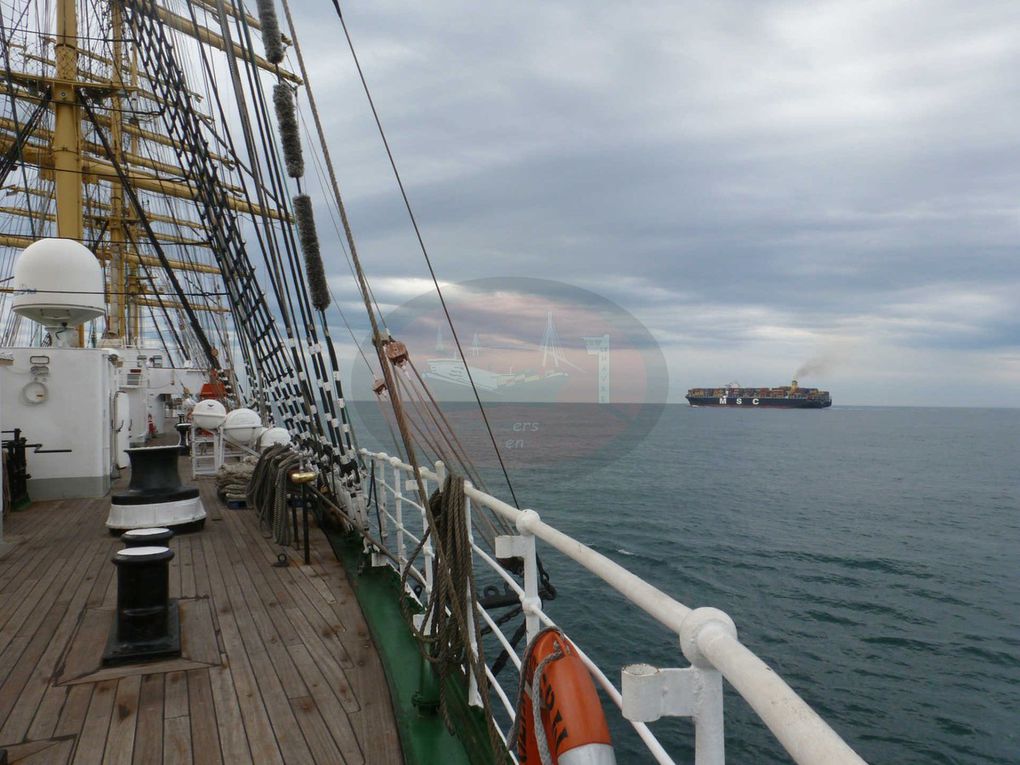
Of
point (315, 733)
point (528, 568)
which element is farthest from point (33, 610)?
point (528, 568)

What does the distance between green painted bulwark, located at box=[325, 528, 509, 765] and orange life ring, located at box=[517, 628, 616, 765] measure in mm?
476

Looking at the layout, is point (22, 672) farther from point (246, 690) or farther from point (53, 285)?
point (53, 285)

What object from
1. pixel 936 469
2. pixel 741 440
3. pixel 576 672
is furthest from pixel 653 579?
pixel 741 440

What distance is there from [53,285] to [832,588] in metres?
17.6

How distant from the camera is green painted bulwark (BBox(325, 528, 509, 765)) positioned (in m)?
2.88

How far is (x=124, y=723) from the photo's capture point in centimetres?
305

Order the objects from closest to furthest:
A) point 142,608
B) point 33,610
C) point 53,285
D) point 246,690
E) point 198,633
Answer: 1. point 246,690
2. point 142,608
3. point 198,633
4. point 33,610
5. point 53,285

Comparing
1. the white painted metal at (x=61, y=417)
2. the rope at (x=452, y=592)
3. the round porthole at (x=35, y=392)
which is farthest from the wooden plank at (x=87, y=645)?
the round porthole at (x=35, y=392)

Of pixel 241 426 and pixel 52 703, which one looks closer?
pixel 52 703

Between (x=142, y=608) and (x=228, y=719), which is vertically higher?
(x=142, y=608)

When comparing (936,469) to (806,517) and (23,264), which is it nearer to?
(806,517)

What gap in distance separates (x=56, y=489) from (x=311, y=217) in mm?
6270

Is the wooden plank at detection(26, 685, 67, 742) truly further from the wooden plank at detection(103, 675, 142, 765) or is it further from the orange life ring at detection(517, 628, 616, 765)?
the orange life ring at detection(517, 628, 616, 765)

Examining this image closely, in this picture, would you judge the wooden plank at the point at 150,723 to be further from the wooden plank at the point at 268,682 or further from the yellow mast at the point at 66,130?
the yellow mast at the point at 66,130
